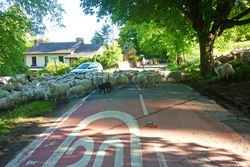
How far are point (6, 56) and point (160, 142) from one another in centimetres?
692

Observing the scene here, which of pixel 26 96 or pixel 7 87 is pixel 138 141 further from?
pixel 7 87

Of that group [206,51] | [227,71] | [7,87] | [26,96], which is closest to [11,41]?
[26,96]

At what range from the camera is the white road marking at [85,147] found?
4417mm

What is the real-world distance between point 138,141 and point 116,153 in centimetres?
83

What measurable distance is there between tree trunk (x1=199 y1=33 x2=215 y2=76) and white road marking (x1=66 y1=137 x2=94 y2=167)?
1259 centimetres

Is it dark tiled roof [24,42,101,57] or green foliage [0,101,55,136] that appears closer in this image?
green foliage [0,101,55,136]

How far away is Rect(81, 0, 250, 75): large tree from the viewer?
1263 centimetres

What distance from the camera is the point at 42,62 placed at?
4628cm

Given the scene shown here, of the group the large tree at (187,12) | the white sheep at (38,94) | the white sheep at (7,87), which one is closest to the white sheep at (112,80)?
the large tree at (187,12)

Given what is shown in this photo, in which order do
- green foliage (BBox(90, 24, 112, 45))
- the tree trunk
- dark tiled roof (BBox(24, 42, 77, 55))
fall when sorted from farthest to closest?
1. green foliage (BBox(90, 24, 112, 45))
2. dark tiled roof (BBox(24, 42, 77, 55))
3. the tree trunk

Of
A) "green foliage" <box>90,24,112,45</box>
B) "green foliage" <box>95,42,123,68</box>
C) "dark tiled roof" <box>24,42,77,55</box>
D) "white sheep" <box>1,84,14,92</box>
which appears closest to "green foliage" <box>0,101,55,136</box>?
"white sheep" <box>1,84,14,92</box>

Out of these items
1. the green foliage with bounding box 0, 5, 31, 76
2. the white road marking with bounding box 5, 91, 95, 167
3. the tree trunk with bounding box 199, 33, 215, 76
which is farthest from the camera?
the tree trunk with bounding box 199, 33, 215, 76

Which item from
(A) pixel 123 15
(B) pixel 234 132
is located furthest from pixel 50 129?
(A) pixel 123 15

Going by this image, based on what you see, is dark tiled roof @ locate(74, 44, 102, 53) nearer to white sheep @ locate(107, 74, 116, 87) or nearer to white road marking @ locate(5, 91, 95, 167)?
white sheep @ locate(107, 74, 116, 87)
